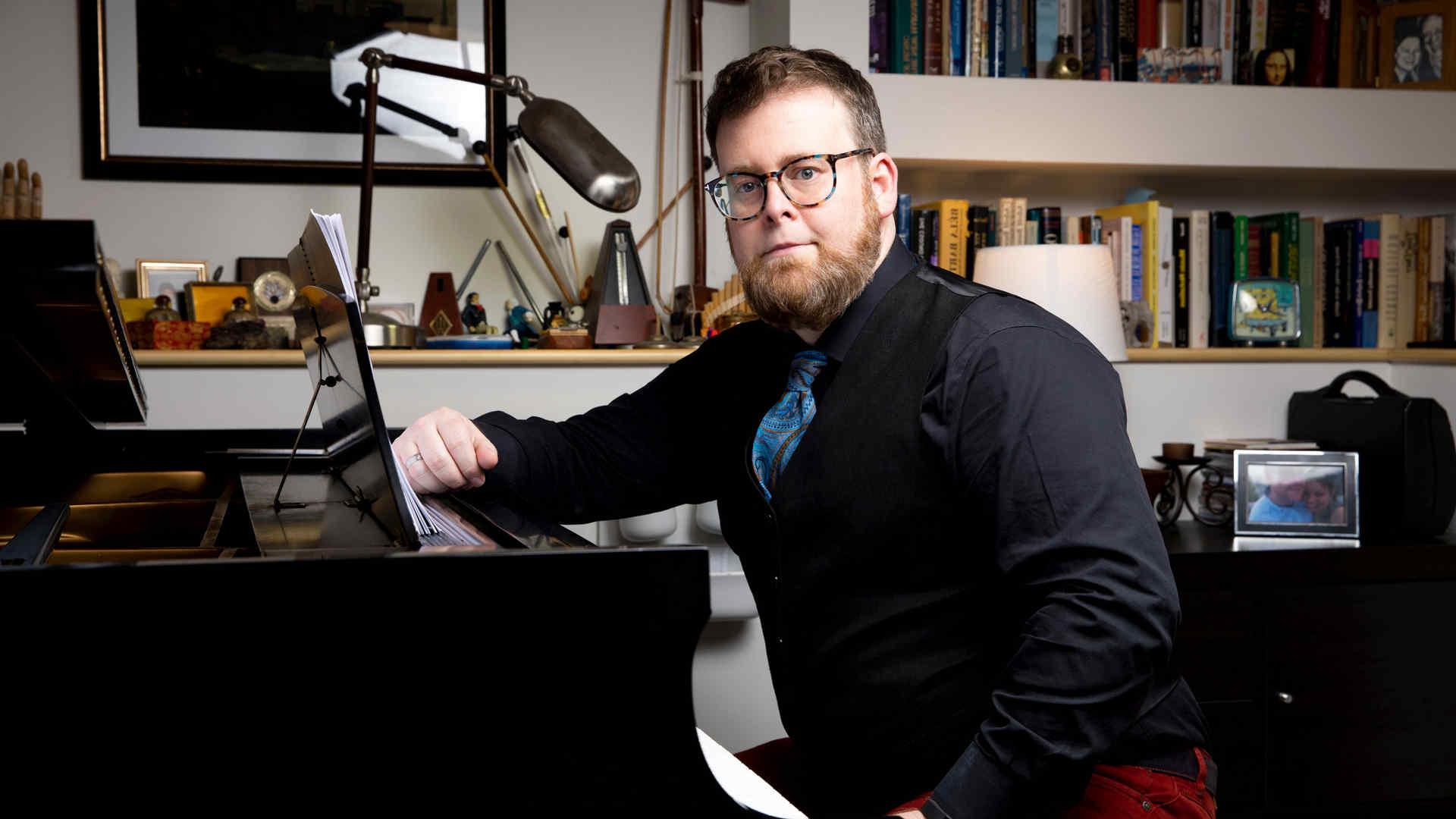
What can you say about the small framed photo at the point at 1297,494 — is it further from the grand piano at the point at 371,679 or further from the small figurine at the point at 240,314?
the small figurine at the point at 240,314

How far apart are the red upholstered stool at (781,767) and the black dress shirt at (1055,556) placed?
0.26 metres

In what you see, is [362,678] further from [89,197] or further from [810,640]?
[89,197]

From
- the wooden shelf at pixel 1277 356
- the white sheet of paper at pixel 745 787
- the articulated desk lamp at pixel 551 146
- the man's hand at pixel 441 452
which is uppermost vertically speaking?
the articulated desk lamp at pixel 551 146

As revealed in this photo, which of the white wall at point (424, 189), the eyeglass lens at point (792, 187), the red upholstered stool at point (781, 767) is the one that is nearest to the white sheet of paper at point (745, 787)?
the red upholstered stool at point (781, 767)

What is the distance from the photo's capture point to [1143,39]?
2.71 metres

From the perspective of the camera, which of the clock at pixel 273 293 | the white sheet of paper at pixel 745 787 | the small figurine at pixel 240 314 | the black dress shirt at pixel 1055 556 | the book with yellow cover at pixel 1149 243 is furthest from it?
the book with yellow cover at pixel 1149 243

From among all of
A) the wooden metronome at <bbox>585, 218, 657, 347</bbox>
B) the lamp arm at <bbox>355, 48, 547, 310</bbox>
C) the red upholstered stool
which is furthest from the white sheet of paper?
the lamp arm at <bbox>355, 48, 547, 310</bbox>

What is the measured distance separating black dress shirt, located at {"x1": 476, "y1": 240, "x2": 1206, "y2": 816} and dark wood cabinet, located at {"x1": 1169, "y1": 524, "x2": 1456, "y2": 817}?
0.96m

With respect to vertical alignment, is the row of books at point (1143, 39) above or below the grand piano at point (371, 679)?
above

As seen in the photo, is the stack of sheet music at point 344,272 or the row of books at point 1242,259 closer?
the stack of sheet music at point 344,272

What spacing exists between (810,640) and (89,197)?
201cm

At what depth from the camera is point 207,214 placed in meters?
2.60

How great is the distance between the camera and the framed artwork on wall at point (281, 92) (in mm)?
2537

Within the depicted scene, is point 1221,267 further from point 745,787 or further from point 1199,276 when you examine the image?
point 745,787
